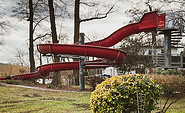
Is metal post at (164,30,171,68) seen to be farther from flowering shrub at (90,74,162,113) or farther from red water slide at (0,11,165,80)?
flowering shrub at (90,74,162,113)

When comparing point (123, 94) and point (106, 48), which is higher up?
point (106, 48)

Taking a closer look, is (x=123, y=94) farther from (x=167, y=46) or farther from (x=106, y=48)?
(x=167, y=46)

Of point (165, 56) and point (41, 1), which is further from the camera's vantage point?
point (41, 1)

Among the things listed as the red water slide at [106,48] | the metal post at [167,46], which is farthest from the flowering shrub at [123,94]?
the metal post at [167,46]

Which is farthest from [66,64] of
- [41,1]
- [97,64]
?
[41,1]

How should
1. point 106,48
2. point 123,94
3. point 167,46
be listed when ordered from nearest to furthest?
point 123,94
point 106,48
point 167,46

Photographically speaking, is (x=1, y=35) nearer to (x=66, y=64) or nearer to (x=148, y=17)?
(x=66, y=64)

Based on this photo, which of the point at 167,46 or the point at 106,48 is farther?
the point at 167,46

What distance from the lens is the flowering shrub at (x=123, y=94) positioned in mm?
5320

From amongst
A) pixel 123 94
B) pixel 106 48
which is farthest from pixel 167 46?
pixel 123 94

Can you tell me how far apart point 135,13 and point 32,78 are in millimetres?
13375

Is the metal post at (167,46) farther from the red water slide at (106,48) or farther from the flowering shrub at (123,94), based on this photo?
the flowering shrub at (123,94)

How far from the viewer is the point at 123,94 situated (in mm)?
5465

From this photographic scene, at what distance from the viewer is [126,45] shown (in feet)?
75.9
